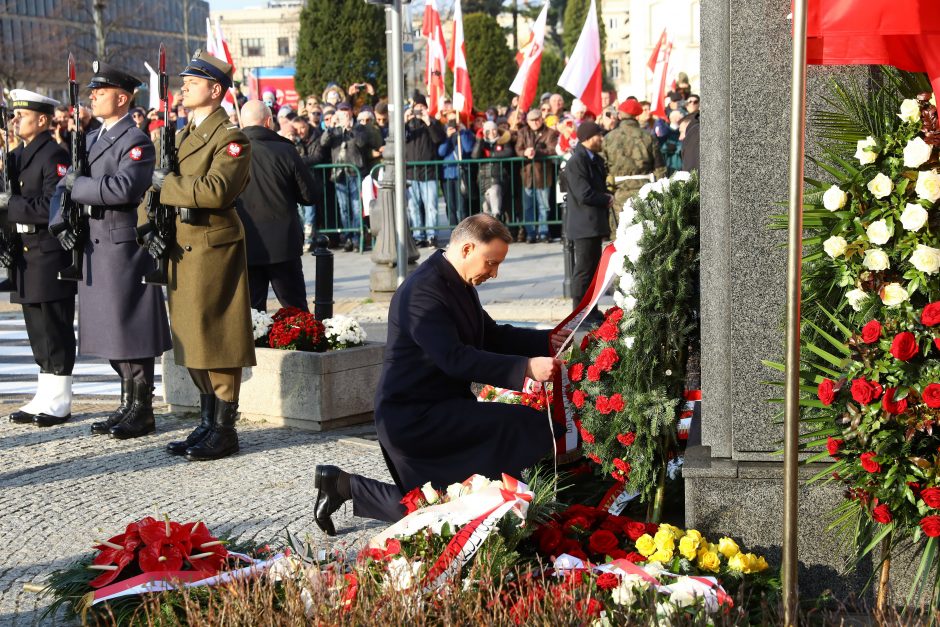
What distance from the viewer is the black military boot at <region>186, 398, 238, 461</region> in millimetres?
7379

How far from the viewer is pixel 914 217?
436cm

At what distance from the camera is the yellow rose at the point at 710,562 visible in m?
4.64

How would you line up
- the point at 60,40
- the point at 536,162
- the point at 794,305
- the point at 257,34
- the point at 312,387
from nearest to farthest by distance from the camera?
the point at 794,305
the point at 312,387
the point at 536,162
the point at 60,40
the point at 257,34

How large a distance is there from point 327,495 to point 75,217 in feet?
9.95

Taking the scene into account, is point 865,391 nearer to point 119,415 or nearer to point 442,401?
point 442,401

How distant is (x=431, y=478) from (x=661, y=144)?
14183 mm

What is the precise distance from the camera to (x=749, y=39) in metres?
4.82

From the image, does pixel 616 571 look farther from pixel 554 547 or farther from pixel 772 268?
pixel 772 268

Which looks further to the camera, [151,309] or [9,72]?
[9,72]

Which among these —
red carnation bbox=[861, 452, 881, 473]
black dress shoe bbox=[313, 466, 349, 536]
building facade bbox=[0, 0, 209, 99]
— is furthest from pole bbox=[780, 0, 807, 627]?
building facade bbox=[0, 0, 209, 99]

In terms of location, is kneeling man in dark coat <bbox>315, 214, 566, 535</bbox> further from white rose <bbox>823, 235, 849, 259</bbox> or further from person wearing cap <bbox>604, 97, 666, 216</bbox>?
person wearing cap <bbox>604, 97, 666, 216</bbox>

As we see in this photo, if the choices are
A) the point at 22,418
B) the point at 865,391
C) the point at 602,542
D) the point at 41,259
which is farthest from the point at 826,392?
the point at 22,418

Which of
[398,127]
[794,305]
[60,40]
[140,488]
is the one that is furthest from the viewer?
[60,40]

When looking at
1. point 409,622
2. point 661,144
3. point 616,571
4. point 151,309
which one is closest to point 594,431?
point 616,571
